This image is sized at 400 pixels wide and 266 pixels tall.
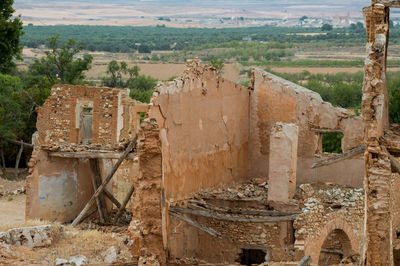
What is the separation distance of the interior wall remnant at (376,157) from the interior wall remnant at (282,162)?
4602 millimetres

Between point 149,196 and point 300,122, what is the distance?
17.6ft

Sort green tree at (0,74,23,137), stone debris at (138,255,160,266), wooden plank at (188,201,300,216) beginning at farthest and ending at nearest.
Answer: green tree at (0,74,23,137) → wooden plank at (188,201,300,216) → stone debris at (138,255,160,266)

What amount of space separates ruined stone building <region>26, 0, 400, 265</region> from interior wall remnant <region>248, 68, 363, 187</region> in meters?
0.02

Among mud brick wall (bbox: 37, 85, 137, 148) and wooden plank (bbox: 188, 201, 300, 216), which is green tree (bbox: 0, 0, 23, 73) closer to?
mud brick wall (bbox: 37, 85, 137, 148)

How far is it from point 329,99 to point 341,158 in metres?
30.6

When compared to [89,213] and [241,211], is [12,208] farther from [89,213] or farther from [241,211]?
[241,211]

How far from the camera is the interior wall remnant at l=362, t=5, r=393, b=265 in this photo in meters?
12.0

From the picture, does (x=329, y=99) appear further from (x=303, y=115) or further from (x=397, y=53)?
(x=397, y=53)

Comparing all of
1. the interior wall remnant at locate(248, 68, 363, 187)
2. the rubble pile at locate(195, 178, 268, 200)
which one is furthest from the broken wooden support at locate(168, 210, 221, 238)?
the interior wall remnant at locate(248, 68, 363, 187)

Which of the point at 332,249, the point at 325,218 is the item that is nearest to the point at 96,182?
the point at 332,249

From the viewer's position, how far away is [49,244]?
1623 centimetres

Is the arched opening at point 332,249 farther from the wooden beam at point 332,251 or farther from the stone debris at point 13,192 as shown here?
the stone debris at point 13,192

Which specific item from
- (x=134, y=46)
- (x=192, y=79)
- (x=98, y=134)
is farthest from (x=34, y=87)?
(x=134, y=46)

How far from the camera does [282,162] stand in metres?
17.0
